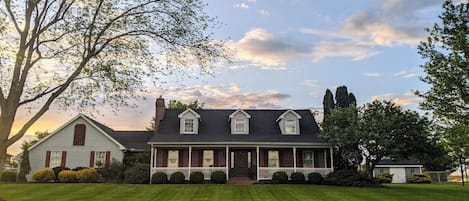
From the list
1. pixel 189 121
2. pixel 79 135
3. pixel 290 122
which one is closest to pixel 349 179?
pixel 290 122

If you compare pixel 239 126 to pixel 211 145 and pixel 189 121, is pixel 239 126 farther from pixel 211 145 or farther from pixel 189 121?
pixel 189 121

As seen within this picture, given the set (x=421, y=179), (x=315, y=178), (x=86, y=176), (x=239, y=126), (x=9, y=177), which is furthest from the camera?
(x=421, y=179)

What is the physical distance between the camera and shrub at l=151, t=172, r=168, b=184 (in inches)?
1015

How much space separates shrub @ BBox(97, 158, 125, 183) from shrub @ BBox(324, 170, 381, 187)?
14504mm

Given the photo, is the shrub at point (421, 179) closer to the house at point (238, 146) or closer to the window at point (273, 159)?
the house at point (238, 146)

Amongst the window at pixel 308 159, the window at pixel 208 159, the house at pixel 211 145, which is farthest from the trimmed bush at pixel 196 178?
the window at pixel 308 159

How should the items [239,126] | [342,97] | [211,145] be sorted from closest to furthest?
[211,145] → [239,126] → [342,97]

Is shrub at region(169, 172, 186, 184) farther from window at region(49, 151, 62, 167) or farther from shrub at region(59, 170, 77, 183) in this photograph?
window at region(49, 151, 62, 167)

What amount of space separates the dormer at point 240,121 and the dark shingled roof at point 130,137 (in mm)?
7643

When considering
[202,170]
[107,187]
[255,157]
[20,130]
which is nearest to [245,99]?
[255,157]

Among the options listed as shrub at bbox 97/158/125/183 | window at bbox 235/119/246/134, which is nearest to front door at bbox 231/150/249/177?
window at bbox 235/119/246/134

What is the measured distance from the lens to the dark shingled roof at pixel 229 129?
28.0 metres

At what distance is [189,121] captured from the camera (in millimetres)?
29781

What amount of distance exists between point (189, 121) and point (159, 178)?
5462mm
